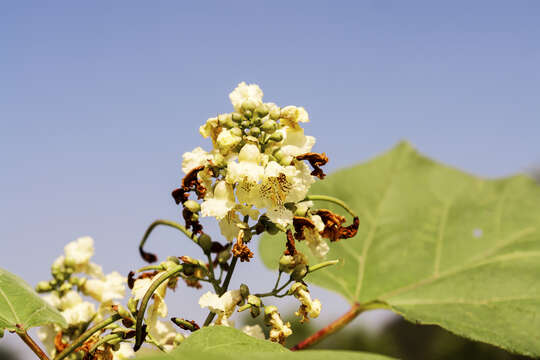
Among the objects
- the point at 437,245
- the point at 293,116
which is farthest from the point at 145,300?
the point at 437,245

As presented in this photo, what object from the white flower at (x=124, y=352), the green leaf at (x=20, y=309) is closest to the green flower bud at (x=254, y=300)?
the white flower at (x=124, y=352)

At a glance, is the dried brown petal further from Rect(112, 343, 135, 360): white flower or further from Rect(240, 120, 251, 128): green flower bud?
Rect(112, 343, 135, 360): white flower

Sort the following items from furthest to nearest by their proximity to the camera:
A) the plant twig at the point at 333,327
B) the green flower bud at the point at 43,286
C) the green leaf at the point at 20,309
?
the green flower bud at the point at 43,286 → the plant twig at the point at 333,327 → the green leaf at the point at 20,309

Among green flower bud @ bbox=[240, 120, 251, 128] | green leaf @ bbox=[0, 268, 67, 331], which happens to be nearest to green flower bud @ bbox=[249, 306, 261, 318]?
green flower bud @ bbox=[240, 120, 251, 128]

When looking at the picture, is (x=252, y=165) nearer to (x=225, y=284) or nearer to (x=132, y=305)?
(x=225, y=284)

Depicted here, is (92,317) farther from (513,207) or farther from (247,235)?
(513,207)

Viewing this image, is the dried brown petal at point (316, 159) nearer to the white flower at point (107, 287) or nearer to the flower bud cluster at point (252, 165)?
the flower bud cluster at point (252, 165)

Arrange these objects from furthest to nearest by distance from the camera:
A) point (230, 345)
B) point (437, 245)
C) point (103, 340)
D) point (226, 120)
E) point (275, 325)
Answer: point (437, 245), point (226, 120), point (275, 325), point (103, 340), point (230, 345)
